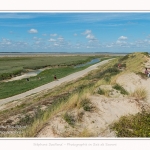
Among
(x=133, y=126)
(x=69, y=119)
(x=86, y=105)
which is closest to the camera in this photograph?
(x=133, y=126)

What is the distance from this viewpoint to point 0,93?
110 feet

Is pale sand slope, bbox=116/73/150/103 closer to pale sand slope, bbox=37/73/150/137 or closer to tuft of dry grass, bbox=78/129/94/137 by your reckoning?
pale sand slope, bbox=37/73/150/137

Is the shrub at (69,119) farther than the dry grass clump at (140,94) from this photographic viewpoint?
No

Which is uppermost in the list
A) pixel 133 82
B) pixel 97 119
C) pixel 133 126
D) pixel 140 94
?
pixel 133 82

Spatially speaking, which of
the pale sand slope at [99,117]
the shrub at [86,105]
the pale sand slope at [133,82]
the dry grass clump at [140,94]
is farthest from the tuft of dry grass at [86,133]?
the pale sand slope at [133,82]

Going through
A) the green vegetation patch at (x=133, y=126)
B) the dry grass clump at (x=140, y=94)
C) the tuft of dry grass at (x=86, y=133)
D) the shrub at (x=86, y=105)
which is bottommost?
the tuft of dry grass at (x=86, y=133)

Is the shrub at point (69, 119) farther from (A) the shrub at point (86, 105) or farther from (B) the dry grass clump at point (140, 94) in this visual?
(B) the dry grass clump at point (140, 94)

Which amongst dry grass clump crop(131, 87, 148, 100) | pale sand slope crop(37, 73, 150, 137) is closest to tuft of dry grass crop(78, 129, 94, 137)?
pale sand slope crop(37, 73, 150, 137)

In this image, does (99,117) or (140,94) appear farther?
(140,94)

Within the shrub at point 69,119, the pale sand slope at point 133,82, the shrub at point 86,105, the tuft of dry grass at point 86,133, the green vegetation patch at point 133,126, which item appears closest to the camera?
the tuft of dry grass at point 86,133

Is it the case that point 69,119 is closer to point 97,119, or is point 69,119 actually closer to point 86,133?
point 86,133

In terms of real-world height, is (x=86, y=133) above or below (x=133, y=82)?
below

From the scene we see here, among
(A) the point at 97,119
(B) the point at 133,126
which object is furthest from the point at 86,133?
(B) the point at 133,126

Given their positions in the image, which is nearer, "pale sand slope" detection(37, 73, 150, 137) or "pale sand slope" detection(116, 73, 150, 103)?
"pale sand slope" detection(37, 73, 150, 137)
